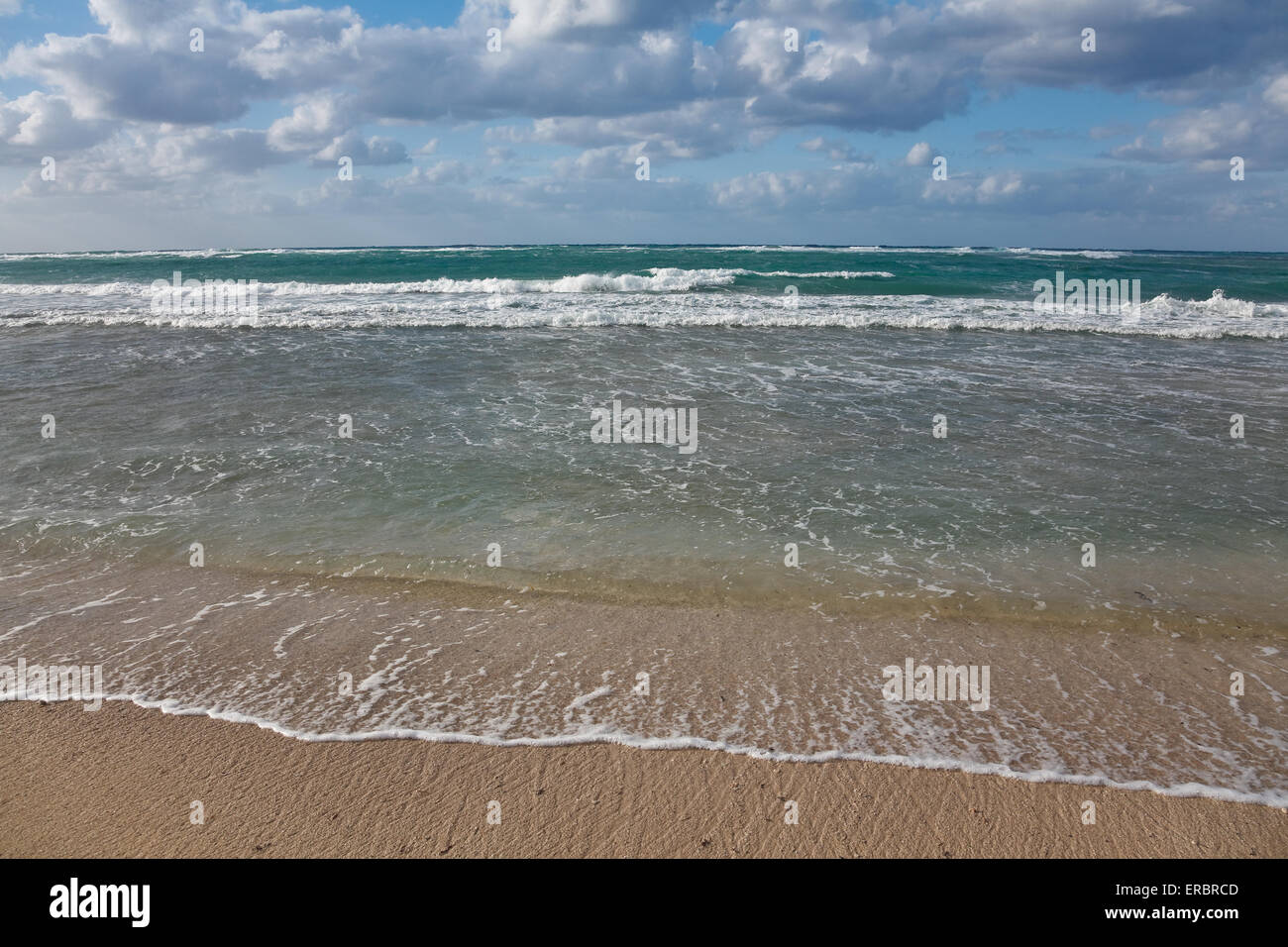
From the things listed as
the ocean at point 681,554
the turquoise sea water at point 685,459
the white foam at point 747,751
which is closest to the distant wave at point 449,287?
the turquoise sea water at point 685,459

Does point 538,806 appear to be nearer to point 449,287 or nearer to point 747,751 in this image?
point 747,751

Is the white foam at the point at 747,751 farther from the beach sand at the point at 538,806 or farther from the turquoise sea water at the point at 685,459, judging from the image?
the turquoise sea water at the point at 685,459

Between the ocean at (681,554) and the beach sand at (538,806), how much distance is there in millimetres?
192

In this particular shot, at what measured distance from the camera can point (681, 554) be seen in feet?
20.3

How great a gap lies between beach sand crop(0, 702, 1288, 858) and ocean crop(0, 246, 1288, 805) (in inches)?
7.6

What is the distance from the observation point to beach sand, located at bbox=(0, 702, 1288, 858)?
128 inches

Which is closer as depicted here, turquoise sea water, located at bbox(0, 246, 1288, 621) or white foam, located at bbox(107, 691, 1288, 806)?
white foam, located at bbox(107, 691, 1288, 806)

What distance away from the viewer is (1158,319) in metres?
22.3

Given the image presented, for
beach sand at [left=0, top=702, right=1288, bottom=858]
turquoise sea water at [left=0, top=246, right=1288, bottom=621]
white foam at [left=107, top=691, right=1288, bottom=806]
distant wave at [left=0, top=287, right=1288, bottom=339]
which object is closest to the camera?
beach sand at [left=0, top=702, right=1288, bottom=858]

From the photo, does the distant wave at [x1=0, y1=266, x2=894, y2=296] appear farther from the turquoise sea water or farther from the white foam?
the white foam

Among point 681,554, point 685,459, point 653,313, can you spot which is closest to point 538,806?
point 681,554

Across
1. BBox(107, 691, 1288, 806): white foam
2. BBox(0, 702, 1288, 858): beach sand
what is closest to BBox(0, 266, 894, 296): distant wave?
BBox(107, 691, 1288, 806): white foam

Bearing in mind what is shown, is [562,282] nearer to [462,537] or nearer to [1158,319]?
[1158,319]
